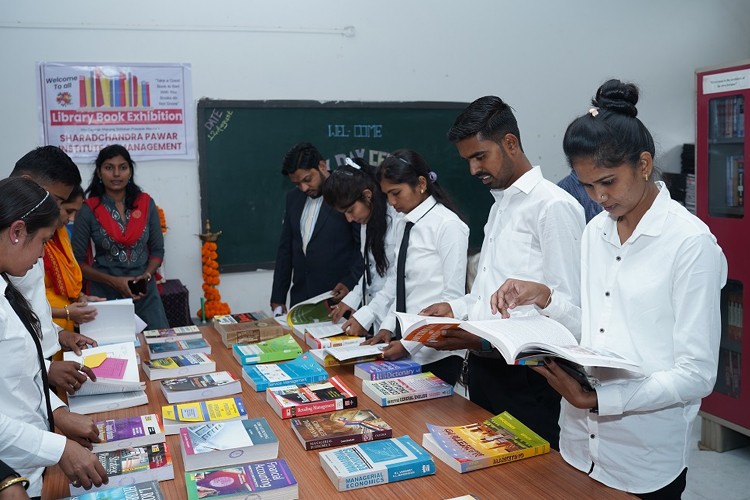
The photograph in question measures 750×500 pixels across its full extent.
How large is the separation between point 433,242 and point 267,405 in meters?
0.85

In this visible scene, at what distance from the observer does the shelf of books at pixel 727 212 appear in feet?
10.9

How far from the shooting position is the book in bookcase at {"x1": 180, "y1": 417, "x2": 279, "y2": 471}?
1.44 m

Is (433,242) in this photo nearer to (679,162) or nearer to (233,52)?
(233,52)

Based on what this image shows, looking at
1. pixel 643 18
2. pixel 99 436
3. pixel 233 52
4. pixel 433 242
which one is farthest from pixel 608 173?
pixel 643 18

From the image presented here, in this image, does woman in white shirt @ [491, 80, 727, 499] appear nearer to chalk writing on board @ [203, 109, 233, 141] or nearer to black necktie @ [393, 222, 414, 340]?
black necktie @ [393, 222, 414, 340]

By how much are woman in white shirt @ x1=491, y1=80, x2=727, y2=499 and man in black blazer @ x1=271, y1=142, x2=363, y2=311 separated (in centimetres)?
169

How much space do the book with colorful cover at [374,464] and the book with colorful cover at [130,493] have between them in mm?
344

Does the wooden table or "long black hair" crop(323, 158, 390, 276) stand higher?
"long black hair" crop(323, 158, 390, 276)

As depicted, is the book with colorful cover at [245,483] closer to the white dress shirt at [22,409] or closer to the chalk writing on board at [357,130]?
the white dress shirt at [22,409]

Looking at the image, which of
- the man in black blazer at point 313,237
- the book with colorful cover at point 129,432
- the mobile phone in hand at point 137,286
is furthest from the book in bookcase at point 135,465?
the mobile phone in hand at point 137,286

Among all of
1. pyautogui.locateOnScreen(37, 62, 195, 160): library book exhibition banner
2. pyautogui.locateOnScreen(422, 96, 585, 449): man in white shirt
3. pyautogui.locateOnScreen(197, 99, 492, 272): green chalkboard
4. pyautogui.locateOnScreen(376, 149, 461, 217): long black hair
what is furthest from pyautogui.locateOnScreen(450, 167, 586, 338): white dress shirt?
pyautogui.locateOnScreen(37, 62, 195, 160): library book exhibition banner

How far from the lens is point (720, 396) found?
137 inches

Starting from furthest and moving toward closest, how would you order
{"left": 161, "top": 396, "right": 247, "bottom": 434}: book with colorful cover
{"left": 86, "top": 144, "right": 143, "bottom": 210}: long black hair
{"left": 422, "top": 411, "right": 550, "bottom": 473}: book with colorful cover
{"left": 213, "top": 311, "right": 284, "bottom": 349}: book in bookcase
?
{"left": 86, "top": 144, "right": 143, "bottom": 210}: long black hair → {"left": 213, "top": 311, "right": 284, "bottom": 349}: book in bookcase → {"left": 161, "top": 396, "right": 247, "bottom": 434}: book with colorful cover → {"left": 422, "top": 411, "right": 550, "bottom": 473}: book with colorful cover

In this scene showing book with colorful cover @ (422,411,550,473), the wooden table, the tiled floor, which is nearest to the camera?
the wooden table
